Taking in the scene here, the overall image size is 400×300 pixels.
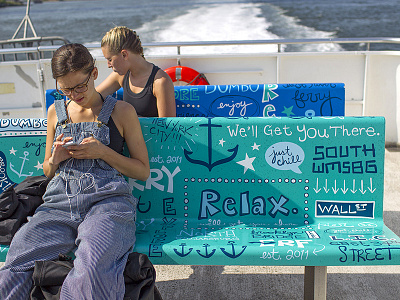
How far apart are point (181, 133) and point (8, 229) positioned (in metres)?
0.87

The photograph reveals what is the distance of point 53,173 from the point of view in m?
2.11

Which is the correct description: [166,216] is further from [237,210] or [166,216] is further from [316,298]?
[316,298]

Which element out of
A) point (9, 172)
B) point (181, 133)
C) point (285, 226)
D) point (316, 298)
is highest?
point (181, 133)

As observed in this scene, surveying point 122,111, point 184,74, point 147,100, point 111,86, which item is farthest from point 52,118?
point 184,74

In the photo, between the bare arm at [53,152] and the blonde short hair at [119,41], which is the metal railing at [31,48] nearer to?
the blonde short hair at [119,41]

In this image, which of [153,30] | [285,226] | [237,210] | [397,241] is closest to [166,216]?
[237,210]

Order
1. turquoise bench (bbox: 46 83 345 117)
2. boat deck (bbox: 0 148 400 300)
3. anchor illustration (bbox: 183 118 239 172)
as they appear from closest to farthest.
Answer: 1. anchor illustration (bbox: 183 118 239 172)
2. boat deck (bbox: 0 148 400 300)
3. turquoise bench (bbox: 46 83 345 117)

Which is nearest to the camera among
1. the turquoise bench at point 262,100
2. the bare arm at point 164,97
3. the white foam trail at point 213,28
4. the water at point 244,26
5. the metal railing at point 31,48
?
the bare arm at point 164,97

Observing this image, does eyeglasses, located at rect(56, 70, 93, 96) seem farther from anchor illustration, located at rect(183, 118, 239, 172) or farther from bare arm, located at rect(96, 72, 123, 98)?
bare arm, located at rect(96, 72, 123, 98)

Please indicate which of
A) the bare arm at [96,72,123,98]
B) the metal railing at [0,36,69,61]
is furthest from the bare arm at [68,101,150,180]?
the metal railing at [0,36,69,61]

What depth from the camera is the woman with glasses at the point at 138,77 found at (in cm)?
264

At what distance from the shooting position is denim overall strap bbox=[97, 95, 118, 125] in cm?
205

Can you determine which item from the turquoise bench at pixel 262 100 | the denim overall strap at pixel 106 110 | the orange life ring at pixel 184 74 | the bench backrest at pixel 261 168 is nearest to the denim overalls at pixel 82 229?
the denim overall strap at pixel 106 110

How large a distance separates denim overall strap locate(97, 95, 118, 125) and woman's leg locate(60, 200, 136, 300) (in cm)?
35
